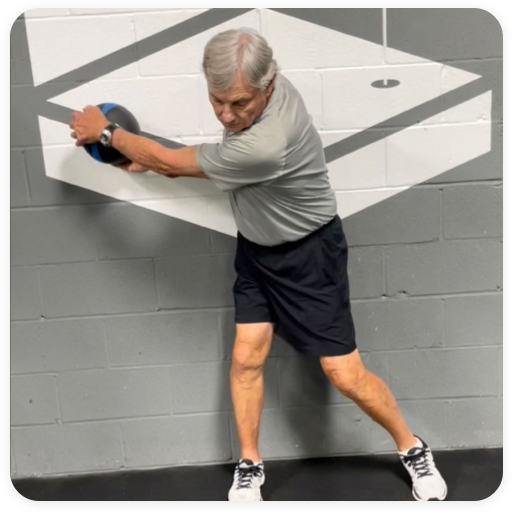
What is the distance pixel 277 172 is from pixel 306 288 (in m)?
0.43

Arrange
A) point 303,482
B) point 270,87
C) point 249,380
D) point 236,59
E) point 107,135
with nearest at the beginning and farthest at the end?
point 236,59
point 270,87
point 107,135
point 249,380
point 303,482

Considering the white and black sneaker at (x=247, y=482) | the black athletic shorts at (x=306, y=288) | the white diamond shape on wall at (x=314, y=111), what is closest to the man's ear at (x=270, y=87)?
the white diamond shape on wall at (x=314, y=111)

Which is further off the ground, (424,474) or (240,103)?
(240,103)

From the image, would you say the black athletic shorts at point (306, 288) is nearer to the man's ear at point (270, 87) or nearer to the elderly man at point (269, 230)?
the elderly man at point (269, 230)

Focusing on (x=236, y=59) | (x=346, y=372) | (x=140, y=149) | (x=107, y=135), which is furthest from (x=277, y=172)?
(x=346, y=372)

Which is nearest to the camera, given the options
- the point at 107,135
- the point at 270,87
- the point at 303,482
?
the point at 270,87

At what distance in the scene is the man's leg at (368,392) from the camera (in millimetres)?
2320

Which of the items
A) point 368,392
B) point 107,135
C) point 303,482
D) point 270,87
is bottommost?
point 303,482

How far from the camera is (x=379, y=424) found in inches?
101

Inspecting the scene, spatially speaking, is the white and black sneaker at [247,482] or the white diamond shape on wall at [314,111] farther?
the white and black sneaker at [247,482]

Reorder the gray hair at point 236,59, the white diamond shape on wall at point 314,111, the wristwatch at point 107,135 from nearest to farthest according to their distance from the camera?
1. the gray hair at point 236,59
2. the wristwatch at point 107,135
3. the white diamond shape on wall at point 314,111

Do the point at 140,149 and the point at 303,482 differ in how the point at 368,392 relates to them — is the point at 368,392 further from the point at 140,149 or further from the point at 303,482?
the point at 140,149

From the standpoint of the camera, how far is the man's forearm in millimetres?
2113

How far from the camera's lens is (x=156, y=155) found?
7.00 feet
